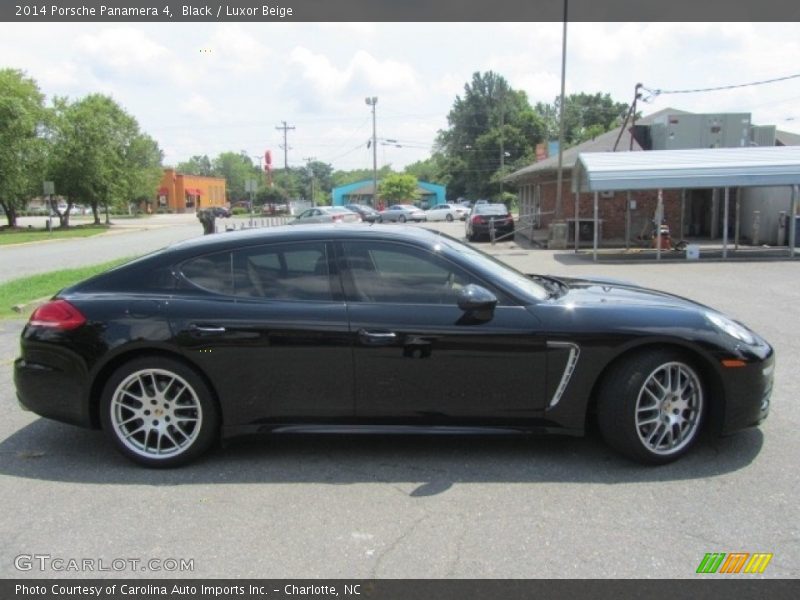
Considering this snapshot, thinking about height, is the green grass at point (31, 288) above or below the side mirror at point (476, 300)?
below

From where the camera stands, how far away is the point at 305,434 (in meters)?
4.27

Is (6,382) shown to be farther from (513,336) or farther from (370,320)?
(513,336)

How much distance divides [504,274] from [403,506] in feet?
5.45

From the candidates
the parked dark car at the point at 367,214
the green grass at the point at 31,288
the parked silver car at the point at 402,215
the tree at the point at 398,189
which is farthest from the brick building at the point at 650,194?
the tree at the point at 398,189

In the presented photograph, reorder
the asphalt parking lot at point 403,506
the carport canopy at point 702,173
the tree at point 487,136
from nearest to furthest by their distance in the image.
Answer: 1. the asphalt parking lot at point 403,506
2. the carport canopy at point 702,173
3. the tree at point 487,136

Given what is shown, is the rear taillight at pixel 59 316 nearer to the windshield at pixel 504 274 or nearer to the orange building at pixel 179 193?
the windshield at pixel 504 274

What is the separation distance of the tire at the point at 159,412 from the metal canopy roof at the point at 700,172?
52.7ft

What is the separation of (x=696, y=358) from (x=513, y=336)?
1.12 m

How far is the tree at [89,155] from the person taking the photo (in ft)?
149

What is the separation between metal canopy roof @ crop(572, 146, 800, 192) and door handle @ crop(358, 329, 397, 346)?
15.6 meters

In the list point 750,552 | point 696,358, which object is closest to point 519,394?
point 696,358

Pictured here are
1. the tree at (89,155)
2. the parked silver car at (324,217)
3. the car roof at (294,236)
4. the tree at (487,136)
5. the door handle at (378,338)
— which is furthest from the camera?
the tree at (487,136)

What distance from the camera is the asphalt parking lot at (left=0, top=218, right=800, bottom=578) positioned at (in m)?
3.14
